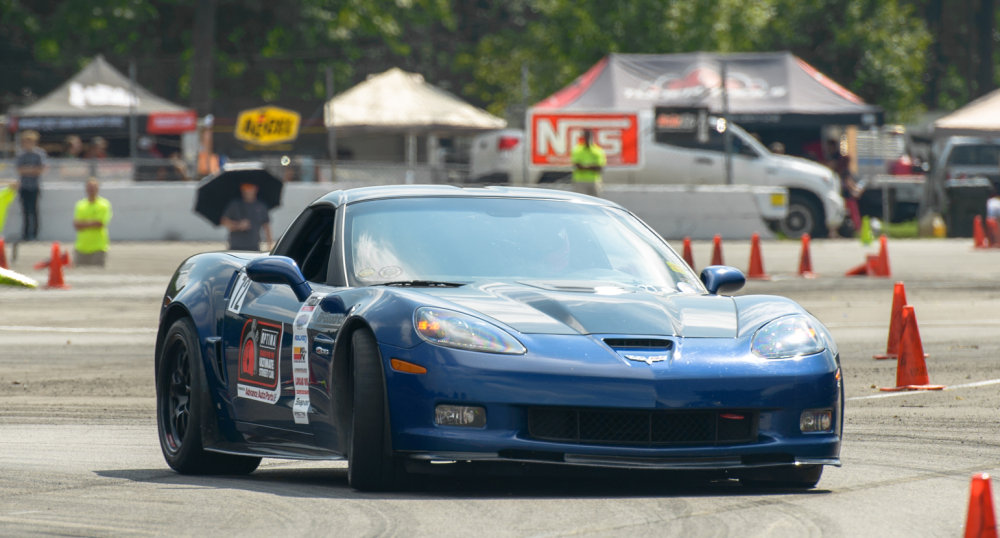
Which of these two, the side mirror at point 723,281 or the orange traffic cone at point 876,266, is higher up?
the side mirror at point 723,281

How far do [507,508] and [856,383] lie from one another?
5874 mm

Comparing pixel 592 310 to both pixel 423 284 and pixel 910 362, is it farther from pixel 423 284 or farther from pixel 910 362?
pixel 910 362

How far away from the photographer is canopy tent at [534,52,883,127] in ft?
120

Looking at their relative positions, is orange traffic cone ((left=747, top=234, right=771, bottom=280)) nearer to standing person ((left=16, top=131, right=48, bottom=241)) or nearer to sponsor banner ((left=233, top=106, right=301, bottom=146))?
standing person ((left=16, top=131, right=48, bottom=241))

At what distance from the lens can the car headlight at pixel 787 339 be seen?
674 centimetres

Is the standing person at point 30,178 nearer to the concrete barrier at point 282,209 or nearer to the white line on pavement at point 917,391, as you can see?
the concrete barrier at point 282,209

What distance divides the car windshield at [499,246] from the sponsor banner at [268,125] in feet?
90.3

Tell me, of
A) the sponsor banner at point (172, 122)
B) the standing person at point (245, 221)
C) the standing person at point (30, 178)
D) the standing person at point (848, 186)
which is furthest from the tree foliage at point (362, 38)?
the standing person at point (245, 221)

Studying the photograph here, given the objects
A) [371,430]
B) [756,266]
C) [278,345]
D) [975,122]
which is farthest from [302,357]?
[975,122]

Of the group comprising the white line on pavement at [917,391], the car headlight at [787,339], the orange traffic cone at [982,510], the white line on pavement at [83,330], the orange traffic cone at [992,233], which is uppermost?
the car headlight at [787,339]

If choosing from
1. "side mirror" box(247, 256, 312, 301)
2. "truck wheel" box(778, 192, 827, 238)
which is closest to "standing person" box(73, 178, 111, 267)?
"truck wheel" box(778, 192, 827, 238)

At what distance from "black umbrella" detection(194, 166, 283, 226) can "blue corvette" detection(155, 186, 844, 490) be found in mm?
14079

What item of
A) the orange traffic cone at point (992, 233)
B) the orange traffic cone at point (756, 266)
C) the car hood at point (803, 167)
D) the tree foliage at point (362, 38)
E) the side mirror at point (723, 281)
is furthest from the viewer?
the tree foliage at point (362, 38)

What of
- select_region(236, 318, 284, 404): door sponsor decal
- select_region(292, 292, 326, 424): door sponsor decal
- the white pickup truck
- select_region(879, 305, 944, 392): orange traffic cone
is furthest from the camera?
the white pickup truck
